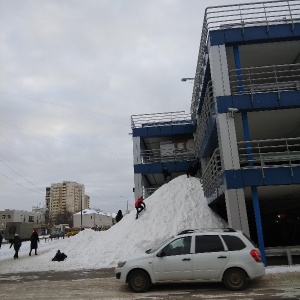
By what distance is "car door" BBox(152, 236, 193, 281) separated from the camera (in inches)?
355

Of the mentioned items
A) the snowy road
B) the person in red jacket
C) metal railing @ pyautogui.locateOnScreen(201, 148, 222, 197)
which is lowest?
the snowy road

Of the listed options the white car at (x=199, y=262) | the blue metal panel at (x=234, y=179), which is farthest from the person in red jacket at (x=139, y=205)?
the white car at (x=199, y=262)

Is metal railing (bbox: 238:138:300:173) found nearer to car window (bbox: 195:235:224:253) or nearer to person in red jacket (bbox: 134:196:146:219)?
car window (bbox: 195:235:224:253)

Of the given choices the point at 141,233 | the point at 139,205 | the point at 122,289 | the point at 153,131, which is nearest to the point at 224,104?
the point at 141,233

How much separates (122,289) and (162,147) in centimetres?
2413

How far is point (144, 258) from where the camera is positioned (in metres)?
9.26

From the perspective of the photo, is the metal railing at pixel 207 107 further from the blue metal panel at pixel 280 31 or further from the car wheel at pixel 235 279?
the car wheel at pixel 235 279

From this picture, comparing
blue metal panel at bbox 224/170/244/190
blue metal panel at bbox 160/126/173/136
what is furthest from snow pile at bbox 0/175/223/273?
blue metal panel at bbox 160/126/173/136

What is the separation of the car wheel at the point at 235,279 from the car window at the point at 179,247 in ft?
4.03

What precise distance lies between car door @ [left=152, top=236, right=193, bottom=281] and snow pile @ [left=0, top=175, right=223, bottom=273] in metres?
6.63

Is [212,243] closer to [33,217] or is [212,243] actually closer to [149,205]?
[149,205]

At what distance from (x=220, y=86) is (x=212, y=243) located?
26.9 feet

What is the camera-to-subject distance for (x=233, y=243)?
9.08 metres

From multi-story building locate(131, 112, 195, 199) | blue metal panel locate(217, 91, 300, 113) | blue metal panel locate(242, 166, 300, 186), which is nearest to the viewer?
blue metal panel locate(242, 166, 300, 186)
